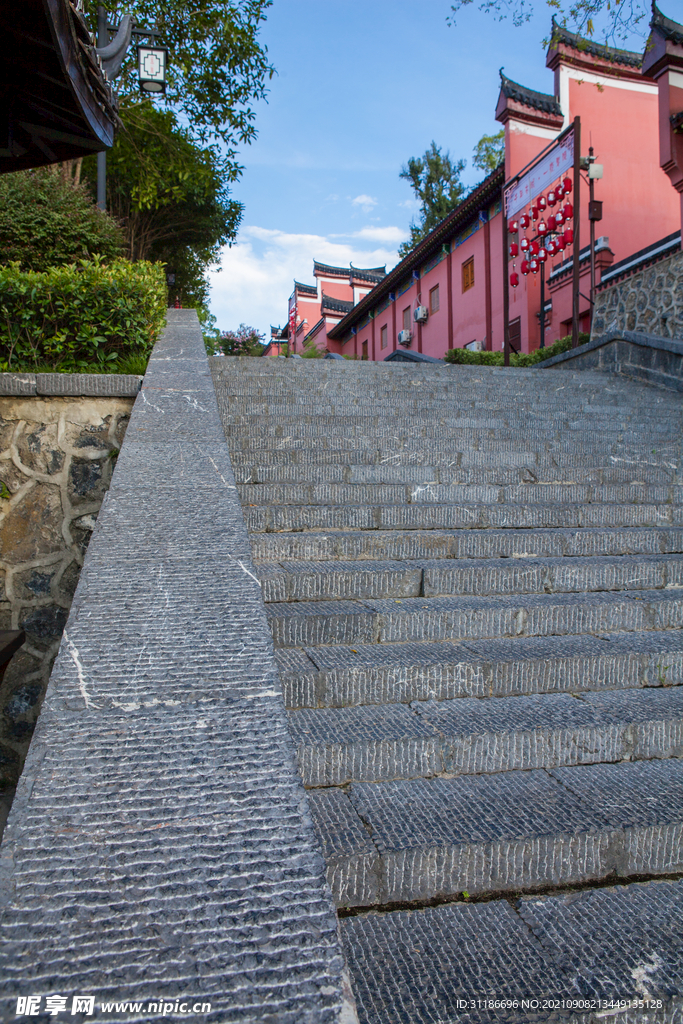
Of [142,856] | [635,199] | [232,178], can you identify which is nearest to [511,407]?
[142,856]

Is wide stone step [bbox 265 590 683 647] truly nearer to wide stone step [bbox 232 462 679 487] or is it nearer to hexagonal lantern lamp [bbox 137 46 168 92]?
wide stone step [bbox 232 462 679 487]

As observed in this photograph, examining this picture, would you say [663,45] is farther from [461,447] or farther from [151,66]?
[461,447]

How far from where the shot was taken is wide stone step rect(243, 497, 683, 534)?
331 cm

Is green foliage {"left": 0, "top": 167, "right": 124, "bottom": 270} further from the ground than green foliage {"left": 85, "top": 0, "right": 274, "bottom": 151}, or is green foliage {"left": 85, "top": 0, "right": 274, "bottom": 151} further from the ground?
green foliage {"left": 85, "top": 0, "right": 274, "bottom": 151}

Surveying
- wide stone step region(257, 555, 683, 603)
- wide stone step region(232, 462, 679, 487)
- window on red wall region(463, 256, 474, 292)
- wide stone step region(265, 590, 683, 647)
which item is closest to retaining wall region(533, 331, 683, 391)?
wide stone step region(232, 462, 679, 487)

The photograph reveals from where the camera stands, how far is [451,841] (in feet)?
5.04

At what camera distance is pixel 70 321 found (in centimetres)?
456

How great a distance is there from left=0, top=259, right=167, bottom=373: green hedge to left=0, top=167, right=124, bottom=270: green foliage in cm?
259

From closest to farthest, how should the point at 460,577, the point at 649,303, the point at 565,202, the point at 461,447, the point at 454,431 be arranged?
the point at 460,577 < the point at 461,447 < the point at 454,431 < the point at 649,303 < the point at 565,202

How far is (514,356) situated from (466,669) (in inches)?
447

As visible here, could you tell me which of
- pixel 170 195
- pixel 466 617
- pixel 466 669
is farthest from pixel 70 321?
pixel 170 195

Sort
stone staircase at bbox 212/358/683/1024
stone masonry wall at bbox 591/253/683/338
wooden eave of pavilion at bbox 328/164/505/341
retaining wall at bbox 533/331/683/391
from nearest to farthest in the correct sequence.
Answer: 1. stone staircase at bbox 212/358/683/1024
2. retaining wall at bbox 533/331/683/391
3. stone masonry wall at bbox 591/253/683/338
4. wooden eave of pavilion at bbox 328/164/505/341

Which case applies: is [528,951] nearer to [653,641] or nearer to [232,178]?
[653,641]

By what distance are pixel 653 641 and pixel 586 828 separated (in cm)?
116
